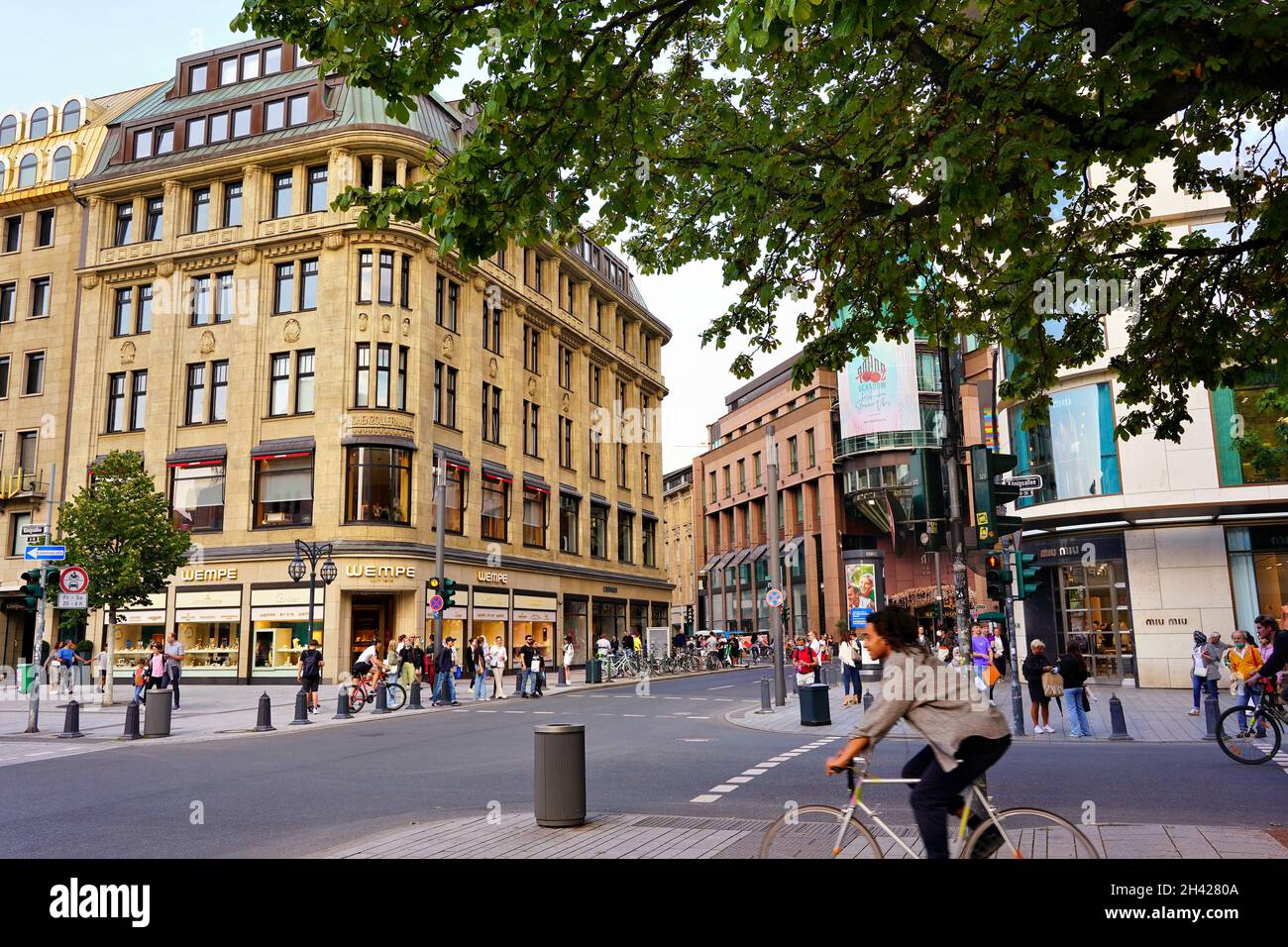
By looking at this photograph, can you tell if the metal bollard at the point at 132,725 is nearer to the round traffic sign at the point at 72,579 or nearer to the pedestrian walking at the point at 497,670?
the round traffic sign at the point at 72,579

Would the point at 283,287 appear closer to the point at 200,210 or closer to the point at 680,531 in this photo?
the point at 200,210

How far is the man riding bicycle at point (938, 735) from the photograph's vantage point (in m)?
5.30

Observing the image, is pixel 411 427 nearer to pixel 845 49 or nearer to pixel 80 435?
pixel 80 435

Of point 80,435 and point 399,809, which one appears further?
point 80,435

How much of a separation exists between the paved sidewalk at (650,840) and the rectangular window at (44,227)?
4303 cm

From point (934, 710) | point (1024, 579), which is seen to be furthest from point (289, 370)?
point (934, 710)

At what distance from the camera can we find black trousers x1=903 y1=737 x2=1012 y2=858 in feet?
17.4

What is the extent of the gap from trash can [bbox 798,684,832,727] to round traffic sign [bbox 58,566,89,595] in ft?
45.4

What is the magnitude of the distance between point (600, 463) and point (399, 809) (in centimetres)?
4277

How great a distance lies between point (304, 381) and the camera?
36.4 metres

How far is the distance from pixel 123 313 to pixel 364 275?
10.9 metres

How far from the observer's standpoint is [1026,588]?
1584 centimetres

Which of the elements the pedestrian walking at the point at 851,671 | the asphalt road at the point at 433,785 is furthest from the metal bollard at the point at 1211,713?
the pedestrian walking at the point at 851,671

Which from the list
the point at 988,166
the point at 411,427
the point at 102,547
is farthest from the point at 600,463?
the point at 988,166
